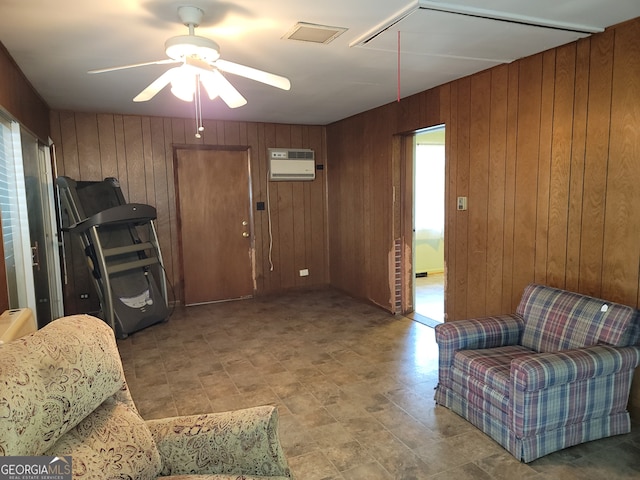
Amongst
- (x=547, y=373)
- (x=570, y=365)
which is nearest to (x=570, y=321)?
(x=570, y=365)

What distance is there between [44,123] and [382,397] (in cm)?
411

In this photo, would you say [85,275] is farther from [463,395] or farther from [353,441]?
[463,395]

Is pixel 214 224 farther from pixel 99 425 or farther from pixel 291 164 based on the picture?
pixel 99 425

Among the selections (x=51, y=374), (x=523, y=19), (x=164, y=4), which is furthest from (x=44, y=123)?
(x=523, y=19)

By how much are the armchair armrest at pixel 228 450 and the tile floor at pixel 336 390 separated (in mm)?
754

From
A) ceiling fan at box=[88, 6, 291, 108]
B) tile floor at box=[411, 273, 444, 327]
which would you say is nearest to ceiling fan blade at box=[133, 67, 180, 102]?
ceiling fan at box=[88, 6, 291, 108]

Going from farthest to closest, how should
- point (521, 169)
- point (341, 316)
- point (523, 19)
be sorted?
1. point (341, 316)
2. point (521, 169)
3. point (523, 19)

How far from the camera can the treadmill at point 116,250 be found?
13.5 feet

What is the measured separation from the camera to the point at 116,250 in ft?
14.0

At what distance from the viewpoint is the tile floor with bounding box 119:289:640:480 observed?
2158mm

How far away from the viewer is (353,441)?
2.40 metres

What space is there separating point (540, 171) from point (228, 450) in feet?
8.99

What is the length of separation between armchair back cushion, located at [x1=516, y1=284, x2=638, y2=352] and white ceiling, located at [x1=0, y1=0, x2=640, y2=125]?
5.26 feet

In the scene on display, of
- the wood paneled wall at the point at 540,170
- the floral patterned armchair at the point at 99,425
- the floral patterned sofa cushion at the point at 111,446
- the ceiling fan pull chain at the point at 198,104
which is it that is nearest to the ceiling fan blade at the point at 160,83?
the ceiling fan pull chain at the point at 198,104
